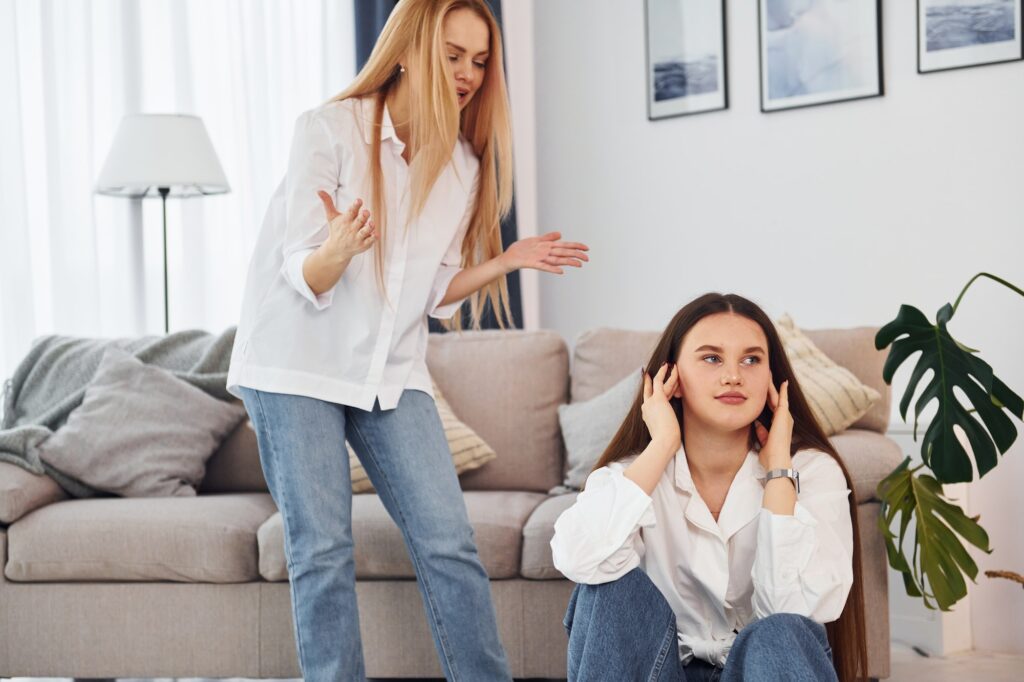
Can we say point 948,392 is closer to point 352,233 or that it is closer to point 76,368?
point 352,233

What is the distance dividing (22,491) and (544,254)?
143 centimetres

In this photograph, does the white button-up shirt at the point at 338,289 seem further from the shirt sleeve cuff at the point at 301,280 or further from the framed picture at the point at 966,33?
the framed picture at the point at 966,33

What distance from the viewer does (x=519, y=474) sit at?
2967 mm

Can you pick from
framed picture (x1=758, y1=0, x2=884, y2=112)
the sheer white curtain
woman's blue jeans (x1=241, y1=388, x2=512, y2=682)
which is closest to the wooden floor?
woman's blue jeans (x1=241, y1=388, x2=512, y2=682)

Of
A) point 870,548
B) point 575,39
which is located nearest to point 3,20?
point 575,39

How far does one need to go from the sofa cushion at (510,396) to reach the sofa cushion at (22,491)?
3.32 ft

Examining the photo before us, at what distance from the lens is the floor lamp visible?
3363mm

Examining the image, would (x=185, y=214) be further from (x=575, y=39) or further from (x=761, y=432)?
(x=761, y=432)

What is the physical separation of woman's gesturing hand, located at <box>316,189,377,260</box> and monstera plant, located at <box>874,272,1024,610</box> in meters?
1.12

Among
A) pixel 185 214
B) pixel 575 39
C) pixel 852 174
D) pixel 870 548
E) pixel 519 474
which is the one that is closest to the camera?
pixel 870 548

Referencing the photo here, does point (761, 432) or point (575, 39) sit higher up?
point (575, 39)

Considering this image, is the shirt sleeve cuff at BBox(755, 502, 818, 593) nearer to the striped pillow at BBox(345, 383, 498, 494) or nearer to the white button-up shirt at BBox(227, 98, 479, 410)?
the white button-up shirt at BBox(227, 98, 479, 410)

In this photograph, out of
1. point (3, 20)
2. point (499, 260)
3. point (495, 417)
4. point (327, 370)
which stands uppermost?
point (3, 20)

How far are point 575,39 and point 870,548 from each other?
242 cm
